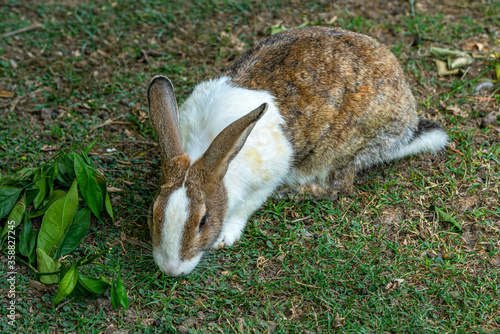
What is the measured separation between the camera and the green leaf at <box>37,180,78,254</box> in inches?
150

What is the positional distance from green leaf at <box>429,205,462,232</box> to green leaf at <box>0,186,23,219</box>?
332cm

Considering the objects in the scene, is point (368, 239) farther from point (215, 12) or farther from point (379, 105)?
point (215, 12)

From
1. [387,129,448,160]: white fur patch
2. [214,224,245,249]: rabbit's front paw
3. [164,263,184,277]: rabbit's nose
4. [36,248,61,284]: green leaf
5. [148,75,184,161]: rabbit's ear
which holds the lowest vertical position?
[387,129,448,160]: white fur patch

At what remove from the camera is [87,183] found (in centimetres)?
402

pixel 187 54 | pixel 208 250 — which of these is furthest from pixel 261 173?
pixel 187 54

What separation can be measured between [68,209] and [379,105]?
Result: 8.77 feet

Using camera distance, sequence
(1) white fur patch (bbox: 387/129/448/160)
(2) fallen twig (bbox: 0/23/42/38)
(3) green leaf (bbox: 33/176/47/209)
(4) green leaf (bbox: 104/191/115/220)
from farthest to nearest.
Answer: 1. (2) fallen twig (bbox: 0/23/42/38)
2. (1) white fur patch (bbox: 387/129/448/160)
3. (4) green leaf (bbox: 104/191/115/220)
4. (3) green leaf (bbox: 33/176/47/209)

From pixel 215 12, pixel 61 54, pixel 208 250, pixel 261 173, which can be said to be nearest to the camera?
pixel 208 250

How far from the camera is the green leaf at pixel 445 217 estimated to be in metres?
4.29

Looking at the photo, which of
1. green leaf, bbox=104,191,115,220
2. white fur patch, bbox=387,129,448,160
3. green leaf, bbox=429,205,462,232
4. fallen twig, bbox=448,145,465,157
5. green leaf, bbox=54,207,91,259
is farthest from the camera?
fallen twig, bbox=448,145,465,157

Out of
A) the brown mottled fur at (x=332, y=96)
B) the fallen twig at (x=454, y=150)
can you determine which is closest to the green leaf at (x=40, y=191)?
the brown mottled fur at (x=332, y=96)

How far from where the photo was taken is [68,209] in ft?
12.8

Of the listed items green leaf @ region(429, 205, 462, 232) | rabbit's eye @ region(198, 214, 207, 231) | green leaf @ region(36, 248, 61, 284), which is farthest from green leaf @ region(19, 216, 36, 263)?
green leaf @ region(429, 205, 462, 232)

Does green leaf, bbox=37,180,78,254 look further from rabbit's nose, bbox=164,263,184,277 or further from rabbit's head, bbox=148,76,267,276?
rabbit's nose, bbox=164,263,184,277
